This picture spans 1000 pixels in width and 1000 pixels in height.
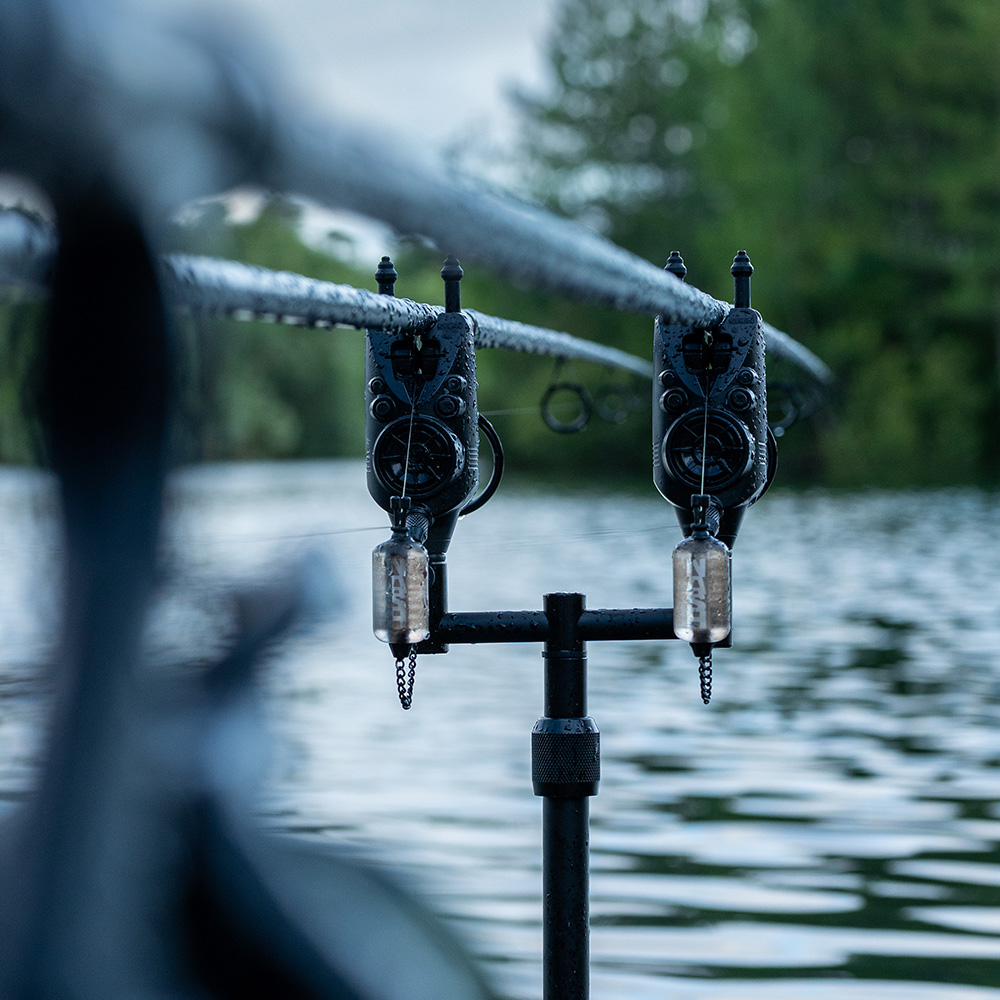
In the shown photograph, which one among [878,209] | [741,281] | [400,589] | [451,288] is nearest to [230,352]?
[400,589]

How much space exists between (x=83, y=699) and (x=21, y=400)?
0.47ft

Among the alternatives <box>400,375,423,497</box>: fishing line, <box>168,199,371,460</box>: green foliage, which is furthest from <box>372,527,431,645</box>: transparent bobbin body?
<box>168,199,371,460</box>: green foliage

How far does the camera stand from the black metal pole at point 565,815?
282 centimetres

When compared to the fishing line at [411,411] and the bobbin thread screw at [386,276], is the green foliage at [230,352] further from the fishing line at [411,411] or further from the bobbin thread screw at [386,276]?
the bobbin thread screw at [386,276]

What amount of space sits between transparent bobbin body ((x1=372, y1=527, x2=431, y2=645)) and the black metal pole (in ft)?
0.87

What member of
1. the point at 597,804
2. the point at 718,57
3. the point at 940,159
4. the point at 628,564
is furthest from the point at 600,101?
the point at 597,804

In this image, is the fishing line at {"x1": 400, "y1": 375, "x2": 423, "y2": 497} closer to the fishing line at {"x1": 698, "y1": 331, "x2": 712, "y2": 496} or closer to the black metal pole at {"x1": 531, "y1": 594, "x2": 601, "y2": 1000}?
the black metal pole at {"x1": 531, "y1": 594, "x2": 601, "y2": 1000}

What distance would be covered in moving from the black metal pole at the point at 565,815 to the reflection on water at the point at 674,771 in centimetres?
42

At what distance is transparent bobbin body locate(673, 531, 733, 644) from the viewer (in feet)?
9.45

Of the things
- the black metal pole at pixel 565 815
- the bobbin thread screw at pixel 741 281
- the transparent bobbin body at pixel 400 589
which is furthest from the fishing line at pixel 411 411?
the bobbin thread screw at pixel 741 281

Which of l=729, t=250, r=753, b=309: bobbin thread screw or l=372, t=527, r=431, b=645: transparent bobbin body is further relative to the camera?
l=729, t=250, r=753, b=309: bobbin thread screw

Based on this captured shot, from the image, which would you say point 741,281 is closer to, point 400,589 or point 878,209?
point 400,589

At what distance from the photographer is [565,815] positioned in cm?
Answer: 285

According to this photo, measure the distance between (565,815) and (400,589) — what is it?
0.45 m
